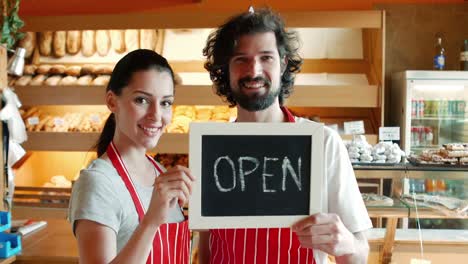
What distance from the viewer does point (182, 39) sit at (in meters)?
4.39

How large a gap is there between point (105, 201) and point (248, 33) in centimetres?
66

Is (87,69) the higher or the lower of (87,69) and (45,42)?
the lower

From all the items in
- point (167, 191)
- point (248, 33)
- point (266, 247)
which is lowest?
point (266, 247)

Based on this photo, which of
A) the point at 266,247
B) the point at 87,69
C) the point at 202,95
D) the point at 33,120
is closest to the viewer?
the point at 266,247

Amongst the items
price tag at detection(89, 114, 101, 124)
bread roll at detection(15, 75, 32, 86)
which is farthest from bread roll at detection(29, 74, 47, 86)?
price tag at detection(89, 114, 101, 124)

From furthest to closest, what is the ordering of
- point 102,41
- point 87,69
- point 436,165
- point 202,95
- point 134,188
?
point 102,41 → point 87,69 → point 202,95 → point 436,165 → point 134,188

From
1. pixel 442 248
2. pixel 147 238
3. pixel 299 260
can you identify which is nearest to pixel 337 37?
pixel 442 248

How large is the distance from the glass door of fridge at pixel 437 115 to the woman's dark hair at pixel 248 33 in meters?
2.81

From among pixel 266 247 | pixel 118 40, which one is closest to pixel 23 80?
pixel 118 40

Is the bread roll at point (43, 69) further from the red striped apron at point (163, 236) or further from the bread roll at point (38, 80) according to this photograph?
the red striped apron at point (163, 236)

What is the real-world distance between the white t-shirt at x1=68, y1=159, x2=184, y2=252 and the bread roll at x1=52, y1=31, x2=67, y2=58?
3613 millimetres

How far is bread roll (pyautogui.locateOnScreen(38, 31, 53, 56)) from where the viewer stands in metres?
4.41

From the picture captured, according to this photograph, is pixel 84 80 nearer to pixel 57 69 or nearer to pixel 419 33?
pixel 57 69

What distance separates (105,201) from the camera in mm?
1136
